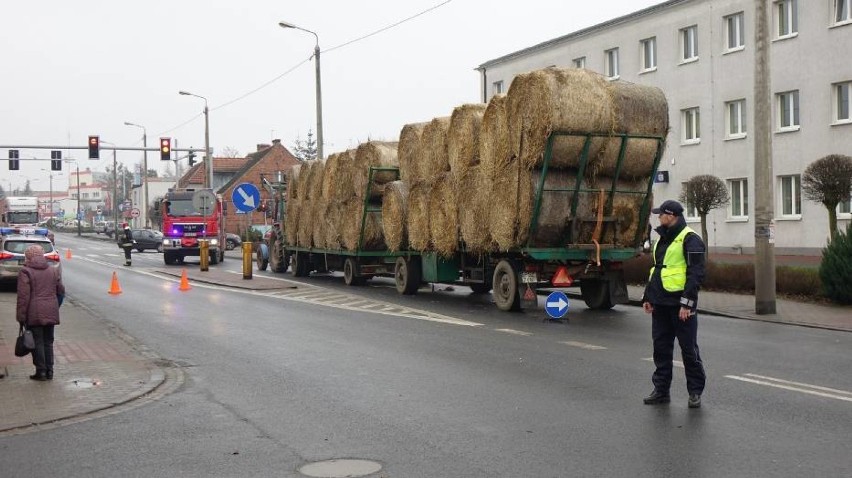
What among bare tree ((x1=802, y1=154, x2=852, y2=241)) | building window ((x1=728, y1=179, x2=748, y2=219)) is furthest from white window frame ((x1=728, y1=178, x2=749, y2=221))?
bare tree ((x1=802, y1=154, x2=852, y2=241))

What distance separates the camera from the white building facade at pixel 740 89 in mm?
31938

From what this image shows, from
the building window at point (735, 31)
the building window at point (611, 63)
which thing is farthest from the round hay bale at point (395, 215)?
the building window at point (611, 63)

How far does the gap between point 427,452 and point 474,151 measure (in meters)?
10.8

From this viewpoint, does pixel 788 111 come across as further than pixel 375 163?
Yes

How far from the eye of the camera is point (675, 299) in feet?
26.1

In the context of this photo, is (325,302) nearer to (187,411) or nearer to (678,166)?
(187,411)

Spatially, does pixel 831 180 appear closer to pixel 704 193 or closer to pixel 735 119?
pixel 704 193

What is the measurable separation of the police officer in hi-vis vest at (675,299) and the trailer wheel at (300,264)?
65.4 feet

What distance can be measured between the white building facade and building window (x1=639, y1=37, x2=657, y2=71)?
4cm

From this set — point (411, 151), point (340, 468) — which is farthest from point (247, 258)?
point (340, 468)

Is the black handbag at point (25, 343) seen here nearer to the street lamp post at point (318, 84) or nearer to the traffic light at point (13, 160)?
the street lamp post at point (318, 84)

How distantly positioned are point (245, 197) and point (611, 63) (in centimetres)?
2262

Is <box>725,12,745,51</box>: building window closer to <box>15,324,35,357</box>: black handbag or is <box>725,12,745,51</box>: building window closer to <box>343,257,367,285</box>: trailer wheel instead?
<box>343,257,367,285</box>: trailer wheel

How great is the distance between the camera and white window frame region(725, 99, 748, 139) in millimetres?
35781
